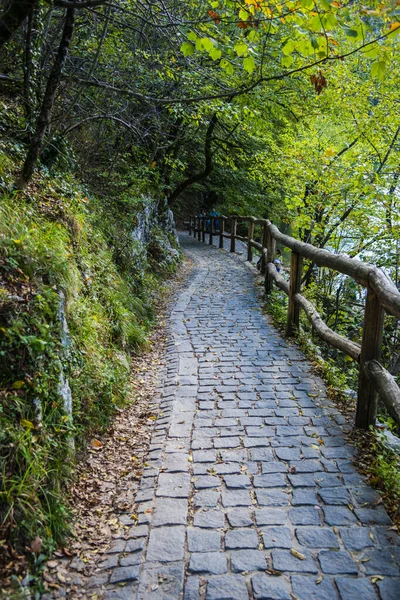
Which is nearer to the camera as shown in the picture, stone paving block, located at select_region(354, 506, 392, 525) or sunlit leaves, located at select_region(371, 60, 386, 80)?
stone paving block, located at select_region(354, 506, 392, 525)

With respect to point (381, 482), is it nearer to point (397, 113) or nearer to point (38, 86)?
point (38, 86)

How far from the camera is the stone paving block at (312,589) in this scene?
213 cm

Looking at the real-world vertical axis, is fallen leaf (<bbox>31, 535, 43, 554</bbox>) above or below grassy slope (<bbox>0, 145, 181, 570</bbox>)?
below

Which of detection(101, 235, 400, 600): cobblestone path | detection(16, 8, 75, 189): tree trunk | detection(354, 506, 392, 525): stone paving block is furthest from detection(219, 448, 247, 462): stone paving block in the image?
detection(16, 8, 75, 189): tree trunk

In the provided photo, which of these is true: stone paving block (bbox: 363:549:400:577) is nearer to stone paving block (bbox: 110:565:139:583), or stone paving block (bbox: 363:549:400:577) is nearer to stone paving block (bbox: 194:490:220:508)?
stone paving block (bbox: 194:490:220:508)

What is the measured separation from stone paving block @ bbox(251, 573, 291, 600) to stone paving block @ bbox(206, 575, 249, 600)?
2.1 inches

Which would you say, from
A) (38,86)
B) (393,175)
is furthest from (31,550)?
(393,175)

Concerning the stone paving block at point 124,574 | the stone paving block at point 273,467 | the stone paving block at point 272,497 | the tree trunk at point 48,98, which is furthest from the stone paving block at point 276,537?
the tree trunk at point 48,98

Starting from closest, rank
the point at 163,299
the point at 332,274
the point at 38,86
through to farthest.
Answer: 1. the point at 38,86
2. the point at 332,274
3. the point at 163,299

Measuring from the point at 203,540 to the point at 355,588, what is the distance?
0.81m

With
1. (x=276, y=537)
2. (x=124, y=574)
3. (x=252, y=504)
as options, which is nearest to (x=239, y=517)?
(x=252, y=504)

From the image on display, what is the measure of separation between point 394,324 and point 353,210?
225 cm

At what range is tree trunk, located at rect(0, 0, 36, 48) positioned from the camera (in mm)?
3502

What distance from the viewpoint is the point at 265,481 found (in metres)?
3.04
